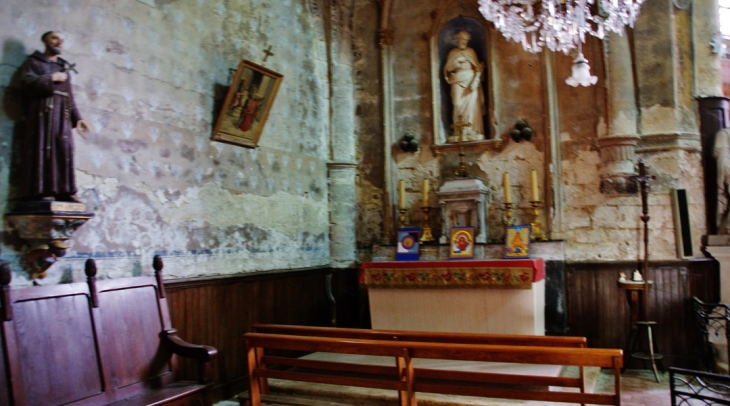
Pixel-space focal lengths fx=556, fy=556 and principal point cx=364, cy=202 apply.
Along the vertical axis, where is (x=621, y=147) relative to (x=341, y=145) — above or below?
below

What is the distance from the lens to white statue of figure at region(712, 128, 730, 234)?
565cm

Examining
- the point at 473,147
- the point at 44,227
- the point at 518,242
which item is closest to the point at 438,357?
the point at 44,227

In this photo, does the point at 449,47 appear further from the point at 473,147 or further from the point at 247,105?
the point at 247,105

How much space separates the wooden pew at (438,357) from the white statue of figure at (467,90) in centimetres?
329

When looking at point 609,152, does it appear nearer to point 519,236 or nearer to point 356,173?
point 519,236

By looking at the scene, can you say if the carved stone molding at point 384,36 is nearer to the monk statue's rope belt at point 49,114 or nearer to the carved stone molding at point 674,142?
the carved stone molding at point 674,142

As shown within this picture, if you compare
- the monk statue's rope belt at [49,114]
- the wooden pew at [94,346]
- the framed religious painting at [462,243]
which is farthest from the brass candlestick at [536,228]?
the monk statue's rope belt at [49,114]

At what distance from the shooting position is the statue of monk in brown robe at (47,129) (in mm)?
3447

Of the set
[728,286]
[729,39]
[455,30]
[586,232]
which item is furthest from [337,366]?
[729,39]

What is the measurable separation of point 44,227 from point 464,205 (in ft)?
14.3

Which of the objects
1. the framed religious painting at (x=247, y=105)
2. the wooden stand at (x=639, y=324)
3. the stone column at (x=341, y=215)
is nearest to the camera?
the framed religious painting at (x=247, y=105)

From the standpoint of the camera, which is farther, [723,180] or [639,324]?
[723,180]

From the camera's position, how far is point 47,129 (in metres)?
3.50

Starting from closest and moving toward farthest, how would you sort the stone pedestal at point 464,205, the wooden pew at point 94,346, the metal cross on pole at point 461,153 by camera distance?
the wooden pew at point 94,346 < the stone pedestal at point 464,205 < the metal cross on pole at point 461,153
